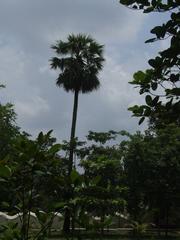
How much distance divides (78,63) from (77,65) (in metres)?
0.20

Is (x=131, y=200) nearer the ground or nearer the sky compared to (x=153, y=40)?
nearer the sky

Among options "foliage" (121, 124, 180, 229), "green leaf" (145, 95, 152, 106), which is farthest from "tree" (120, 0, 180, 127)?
"foliage" (121, 124, 180, 229)

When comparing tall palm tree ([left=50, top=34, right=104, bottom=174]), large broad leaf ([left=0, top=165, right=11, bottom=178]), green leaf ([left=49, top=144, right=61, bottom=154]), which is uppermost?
tall palm tree ([left=50, top=34, right=104, bottom=174])

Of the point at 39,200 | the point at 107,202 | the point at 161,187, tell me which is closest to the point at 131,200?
the point at 161,187

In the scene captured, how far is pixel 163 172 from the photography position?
40188mm

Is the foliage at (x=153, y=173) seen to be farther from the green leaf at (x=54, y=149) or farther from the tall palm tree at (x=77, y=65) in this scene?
the green leaf at (x=54, y=149)

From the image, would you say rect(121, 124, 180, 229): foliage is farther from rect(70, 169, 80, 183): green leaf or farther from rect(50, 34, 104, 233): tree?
rect(70, 169, 80, 183): green leaf

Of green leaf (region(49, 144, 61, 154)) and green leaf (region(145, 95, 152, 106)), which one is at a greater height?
green leaf (region(145, 95, 152, 106))

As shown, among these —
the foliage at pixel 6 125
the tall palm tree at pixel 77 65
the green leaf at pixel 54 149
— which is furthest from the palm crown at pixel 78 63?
the green leaf at pixel 54 149

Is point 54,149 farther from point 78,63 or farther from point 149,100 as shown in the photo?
point 78,63

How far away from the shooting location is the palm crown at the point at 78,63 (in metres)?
41.5

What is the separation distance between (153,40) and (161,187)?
37.9 metres

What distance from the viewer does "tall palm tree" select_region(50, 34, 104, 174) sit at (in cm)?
4141

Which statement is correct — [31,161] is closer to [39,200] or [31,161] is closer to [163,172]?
[39,200]
